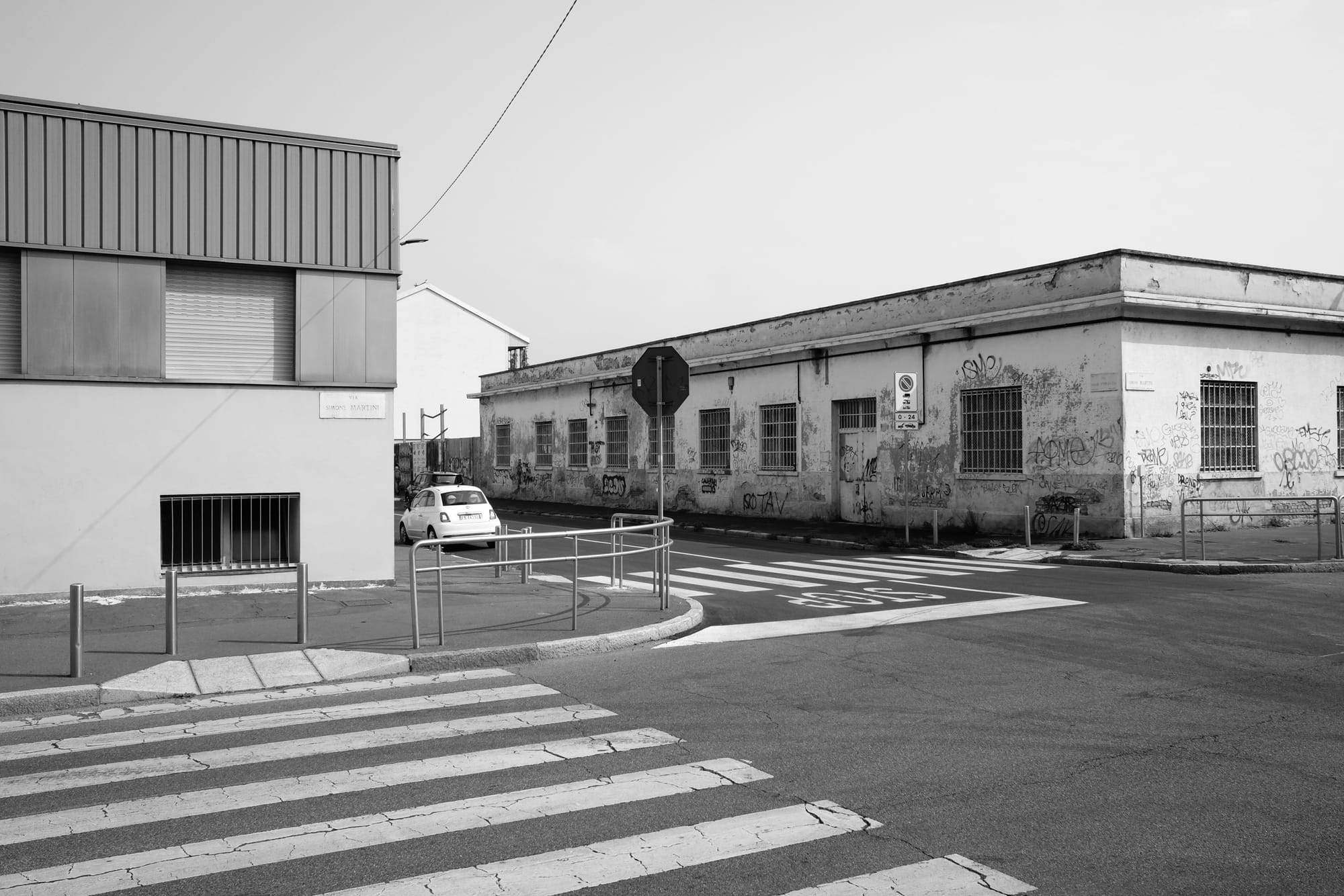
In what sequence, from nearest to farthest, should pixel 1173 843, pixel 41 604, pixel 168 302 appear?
pixel 1173 843 → pixel 41 604 → pixel 168 302

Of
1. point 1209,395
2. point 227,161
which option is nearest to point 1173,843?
point 227,161

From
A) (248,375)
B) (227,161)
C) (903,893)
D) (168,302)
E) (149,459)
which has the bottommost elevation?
(903,893)

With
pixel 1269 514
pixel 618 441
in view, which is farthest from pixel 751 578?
pixel 618 441

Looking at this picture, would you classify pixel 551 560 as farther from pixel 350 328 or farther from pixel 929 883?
pixel 929 883

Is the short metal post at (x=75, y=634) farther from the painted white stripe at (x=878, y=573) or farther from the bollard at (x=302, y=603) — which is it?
the painted white stripe at (x=878, y=573)

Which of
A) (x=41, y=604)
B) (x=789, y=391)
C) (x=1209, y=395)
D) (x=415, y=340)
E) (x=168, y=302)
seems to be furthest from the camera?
(x=415, y=340)

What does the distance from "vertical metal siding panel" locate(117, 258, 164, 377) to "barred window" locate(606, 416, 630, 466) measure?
23.1 m

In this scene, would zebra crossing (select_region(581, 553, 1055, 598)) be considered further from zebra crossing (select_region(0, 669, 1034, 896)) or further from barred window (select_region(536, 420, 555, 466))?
barred window (select_region(536, 420, 555, 466))

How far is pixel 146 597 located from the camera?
13.3 m

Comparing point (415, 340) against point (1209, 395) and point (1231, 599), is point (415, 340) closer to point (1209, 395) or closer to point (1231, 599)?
point (1209, 395)

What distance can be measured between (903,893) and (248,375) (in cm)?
1217

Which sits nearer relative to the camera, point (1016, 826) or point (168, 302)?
point (1016, 826)

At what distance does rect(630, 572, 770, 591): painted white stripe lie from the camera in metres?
15.1

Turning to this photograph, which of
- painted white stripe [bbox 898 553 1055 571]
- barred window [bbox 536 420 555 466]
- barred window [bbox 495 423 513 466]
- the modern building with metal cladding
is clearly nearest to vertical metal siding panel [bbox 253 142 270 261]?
the modern building with metal cladding
